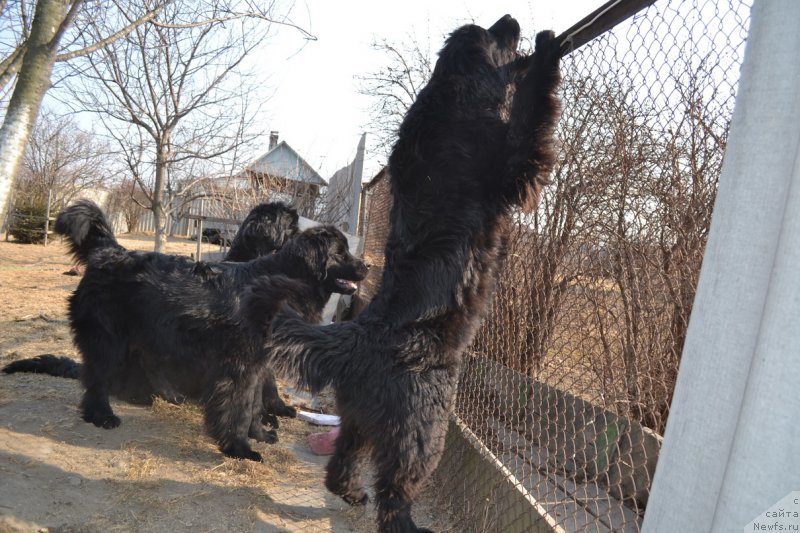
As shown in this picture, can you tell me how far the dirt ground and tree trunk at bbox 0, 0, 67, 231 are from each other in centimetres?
186

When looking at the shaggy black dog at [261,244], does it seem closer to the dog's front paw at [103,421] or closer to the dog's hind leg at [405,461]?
the dog's front paw at [103,421]

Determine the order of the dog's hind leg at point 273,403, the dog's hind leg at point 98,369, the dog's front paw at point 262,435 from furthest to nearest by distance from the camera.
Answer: the dog's hind leg at point 273,403 < the dog's front paw at point 262,435 < the dog's hind leg at point 98,369

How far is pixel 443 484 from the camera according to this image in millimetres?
3543

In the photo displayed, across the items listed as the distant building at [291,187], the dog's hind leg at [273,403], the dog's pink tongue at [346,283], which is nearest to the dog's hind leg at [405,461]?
the dog's pink tongue at [346,283]

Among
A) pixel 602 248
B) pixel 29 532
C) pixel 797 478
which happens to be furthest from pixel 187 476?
pixel 797 478

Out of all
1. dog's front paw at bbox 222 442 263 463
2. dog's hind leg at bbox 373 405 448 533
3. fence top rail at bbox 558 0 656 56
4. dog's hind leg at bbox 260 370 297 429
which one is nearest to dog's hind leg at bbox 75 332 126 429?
dog's front paw at bbox 222 442 263 463

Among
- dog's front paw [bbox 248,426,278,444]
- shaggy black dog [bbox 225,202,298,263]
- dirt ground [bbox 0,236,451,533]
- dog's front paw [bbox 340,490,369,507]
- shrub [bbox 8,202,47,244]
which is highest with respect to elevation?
shaggy black dog [bbox 225,202,298,263]

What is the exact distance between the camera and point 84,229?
395 cm

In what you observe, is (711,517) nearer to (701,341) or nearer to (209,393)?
(701,341)

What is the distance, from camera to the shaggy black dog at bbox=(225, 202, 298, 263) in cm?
545

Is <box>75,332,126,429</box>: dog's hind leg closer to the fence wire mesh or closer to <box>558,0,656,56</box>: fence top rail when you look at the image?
the fence wire mesh

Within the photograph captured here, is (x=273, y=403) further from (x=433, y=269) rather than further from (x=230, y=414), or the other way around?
(x=433, y=269)

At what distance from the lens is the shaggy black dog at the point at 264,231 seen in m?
5.45

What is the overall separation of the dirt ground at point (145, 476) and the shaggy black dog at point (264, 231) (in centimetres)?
175
